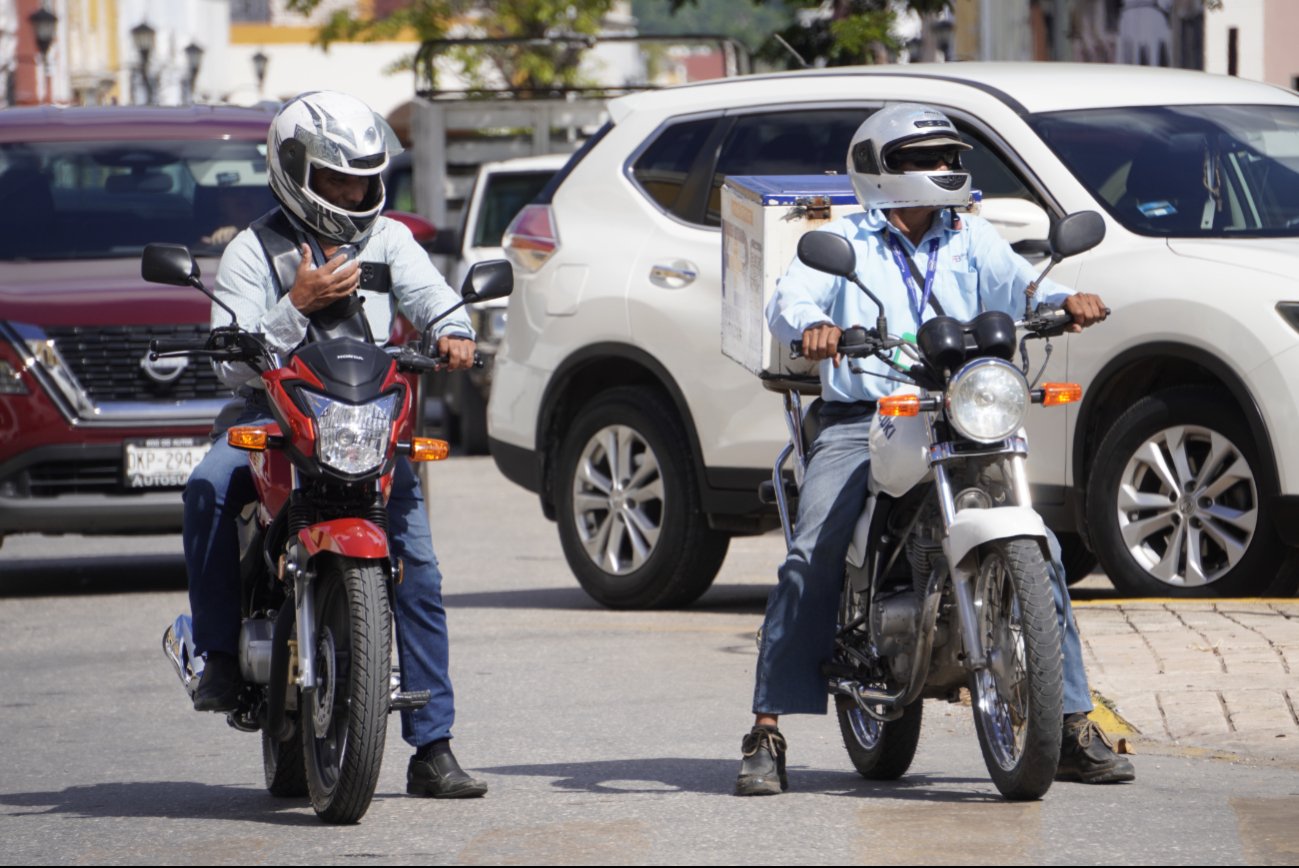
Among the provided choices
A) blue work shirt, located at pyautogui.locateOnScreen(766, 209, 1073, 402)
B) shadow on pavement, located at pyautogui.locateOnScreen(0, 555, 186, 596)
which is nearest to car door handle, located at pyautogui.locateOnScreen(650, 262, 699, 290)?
shadow on pavement, located at pyautogui.locateOnScreen(0, 555, 186, 596)

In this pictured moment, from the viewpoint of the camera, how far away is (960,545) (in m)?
6.08

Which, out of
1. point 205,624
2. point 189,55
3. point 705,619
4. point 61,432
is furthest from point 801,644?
point 189,55

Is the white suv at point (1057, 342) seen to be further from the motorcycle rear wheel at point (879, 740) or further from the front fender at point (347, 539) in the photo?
the front fender at point (347, 539)

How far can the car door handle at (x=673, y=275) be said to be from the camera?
Result: 34.2 feet

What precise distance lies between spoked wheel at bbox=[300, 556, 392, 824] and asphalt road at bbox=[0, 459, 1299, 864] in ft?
0.37

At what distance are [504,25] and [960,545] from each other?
4074 cm

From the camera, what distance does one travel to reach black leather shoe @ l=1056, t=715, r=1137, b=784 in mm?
6496

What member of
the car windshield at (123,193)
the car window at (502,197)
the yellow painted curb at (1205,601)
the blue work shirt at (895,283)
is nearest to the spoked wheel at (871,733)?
the blue work shirt at (895,283)

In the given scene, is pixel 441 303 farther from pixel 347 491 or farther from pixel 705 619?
pixel 705 619

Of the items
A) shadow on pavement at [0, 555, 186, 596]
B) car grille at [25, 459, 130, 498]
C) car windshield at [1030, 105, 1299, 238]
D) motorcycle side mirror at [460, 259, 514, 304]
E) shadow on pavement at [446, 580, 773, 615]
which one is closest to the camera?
motorcycle side mirror at [460, 259, 514, 304]

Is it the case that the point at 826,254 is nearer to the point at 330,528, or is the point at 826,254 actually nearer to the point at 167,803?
the point at 330,528

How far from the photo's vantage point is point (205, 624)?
6625 millimetres

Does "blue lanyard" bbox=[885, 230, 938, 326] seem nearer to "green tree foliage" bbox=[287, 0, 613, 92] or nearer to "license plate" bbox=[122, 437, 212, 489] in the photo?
"license plate" bbox=[122, 437, 212, 489]

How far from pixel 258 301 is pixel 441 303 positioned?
1.48 feet
